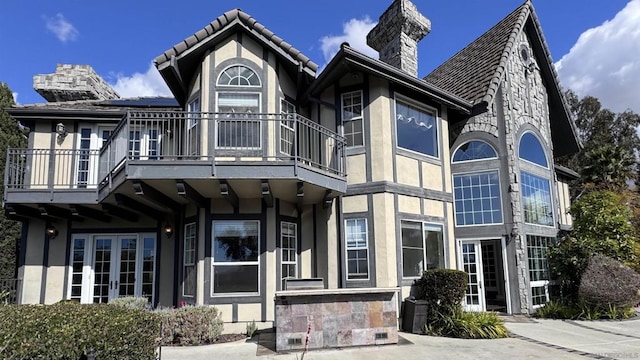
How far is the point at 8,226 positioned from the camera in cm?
1577

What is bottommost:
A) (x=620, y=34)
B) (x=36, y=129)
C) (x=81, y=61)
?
(x=36, y=129)

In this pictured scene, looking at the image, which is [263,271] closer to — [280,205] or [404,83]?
[280,205]

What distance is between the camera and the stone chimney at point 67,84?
632 inches

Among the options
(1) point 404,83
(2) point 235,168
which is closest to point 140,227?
(2) point 235,168

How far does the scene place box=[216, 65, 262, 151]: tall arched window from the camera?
1016 centimetres

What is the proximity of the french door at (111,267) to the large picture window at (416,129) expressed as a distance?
781 centimetres

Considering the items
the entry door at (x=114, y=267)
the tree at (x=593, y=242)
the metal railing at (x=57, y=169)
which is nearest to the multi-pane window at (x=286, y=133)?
the metal railing at (x=57, y=169)

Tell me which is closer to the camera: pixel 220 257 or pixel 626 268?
pixel 220 257

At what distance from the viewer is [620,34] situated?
51531 mm

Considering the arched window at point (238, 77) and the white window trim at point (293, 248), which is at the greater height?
the arched window at point (238, 77)

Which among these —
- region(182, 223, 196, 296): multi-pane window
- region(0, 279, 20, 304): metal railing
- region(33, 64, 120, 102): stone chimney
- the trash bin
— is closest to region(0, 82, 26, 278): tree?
region(33, 64, 120, 102): stone chimney

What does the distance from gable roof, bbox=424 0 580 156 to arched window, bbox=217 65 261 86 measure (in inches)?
254

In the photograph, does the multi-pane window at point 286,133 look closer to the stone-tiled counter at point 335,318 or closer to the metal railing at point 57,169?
the stone-tiled counter at point 335,318

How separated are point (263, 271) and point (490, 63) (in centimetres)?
957
